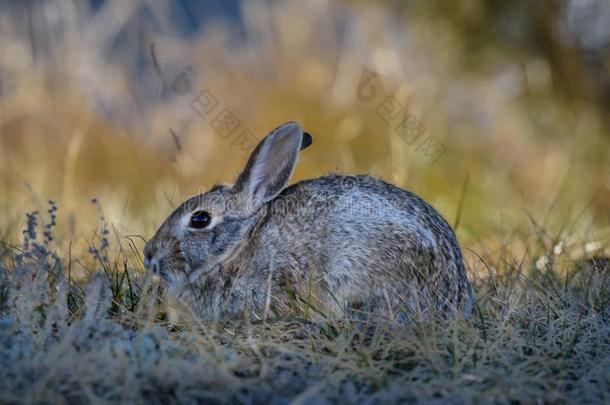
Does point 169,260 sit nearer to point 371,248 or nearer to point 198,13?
point 371,248

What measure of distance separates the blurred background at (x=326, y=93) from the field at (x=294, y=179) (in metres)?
0.03

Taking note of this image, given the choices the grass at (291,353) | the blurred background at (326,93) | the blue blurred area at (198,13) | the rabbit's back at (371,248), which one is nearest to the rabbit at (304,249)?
the rabbit's back at (371,248)

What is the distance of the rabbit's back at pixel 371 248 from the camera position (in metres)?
4.26

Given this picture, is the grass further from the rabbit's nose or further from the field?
the rabbit's nose

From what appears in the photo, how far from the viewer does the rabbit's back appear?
4.26 meters

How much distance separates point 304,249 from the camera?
4449 millimetres

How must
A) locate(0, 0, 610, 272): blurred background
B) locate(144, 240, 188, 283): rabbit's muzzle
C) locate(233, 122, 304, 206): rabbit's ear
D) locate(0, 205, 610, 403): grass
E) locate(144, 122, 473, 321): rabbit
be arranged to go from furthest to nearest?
locate(0, 0, 610, 272): blurred background, locate(233, 122, 304, 206): rabbit's ear, locate(144, 240, 188, 283): rabbit's muzzle, locate(144, 122, 473, 321): rabbit, locate(0, 205, 610, 403): grass

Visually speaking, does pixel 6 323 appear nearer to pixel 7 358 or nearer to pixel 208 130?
pixel 7 358

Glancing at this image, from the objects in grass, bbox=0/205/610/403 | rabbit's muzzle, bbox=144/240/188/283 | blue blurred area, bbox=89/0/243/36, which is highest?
blue blurred area, bbox=89/0/243/36

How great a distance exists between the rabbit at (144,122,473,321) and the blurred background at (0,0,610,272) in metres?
3.60

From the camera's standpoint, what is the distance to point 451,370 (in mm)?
3316

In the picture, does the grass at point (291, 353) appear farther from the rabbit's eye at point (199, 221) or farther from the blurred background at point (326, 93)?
the blurred background at point (326, 93)

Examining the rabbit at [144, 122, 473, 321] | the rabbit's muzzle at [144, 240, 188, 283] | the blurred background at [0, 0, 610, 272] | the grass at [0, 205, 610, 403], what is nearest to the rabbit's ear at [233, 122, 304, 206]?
the rabbit at [144, 122, 473, 321]

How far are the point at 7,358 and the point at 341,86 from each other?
706 centimetres
